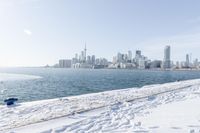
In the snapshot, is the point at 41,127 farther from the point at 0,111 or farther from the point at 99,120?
the point at 0,111

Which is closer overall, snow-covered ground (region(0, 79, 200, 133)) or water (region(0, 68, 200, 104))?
snow-covered ground (region(0, 79, 200, 133))

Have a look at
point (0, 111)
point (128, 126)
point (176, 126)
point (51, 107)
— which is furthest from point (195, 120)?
point (0, 111)

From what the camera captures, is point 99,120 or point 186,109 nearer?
point 99,120

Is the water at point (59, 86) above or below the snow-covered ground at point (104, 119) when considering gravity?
below

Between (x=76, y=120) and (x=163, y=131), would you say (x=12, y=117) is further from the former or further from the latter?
(x=163, y=131)

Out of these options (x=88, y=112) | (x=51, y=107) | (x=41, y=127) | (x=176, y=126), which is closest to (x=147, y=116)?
(x=176, y=126)

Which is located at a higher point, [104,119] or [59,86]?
[104,119]

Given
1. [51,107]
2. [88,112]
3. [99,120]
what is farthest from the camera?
[51,107]

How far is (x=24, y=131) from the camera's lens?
7.80m

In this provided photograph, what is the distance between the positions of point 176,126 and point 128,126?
1.70 meters

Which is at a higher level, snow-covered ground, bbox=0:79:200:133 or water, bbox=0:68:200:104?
snow-covered ground, bbox=0:79:200:133

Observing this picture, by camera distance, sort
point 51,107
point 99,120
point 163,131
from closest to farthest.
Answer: point 163,131
point 99,120
point 51,107

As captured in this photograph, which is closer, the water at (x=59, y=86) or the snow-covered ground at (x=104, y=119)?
the snow-covered ground at (x=104, y=119)

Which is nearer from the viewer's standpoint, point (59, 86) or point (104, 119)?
point (104, 119)
